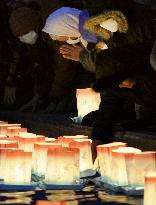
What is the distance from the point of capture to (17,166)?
4.08m

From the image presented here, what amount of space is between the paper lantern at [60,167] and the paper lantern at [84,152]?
0.40m

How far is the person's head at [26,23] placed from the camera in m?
7.82

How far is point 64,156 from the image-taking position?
4023 mm

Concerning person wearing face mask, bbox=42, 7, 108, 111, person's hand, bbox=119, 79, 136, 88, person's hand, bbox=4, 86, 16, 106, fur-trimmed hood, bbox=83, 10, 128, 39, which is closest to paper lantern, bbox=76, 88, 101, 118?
person wearing face mask, bbox=42, 7, 108, 111

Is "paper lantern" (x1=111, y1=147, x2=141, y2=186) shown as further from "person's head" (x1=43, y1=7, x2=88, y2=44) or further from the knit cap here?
the knit cap

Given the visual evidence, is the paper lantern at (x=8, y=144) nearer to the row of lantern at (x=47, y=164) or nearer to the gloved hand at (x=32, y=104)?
the row of lantern at (x=47, y=164)

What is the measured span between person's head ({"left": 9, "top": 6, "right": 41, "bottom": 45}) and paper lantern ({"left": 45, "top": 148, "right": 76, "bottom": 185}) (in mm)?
3941

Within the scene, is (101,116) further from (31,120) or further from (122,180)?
(31,120)

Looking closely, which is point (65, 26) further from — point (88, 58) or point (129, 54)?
point (129, 54)

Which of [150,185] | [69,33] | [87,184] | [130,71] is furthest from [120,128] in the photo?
[150,185]

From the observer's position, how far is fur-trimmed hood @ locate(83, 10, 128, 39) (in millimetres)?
4871

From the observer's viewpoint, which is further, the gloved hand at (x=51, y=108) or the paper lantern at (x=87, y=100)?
the gloved hand at (x=51, y=108)

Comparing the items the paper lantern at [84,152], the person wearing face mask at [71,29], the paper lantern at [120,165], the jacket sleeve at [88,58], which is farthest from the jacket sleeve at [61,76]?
the paper lantern at [120,165]

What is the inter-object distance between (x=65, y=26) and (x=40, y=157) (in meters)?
2.09
